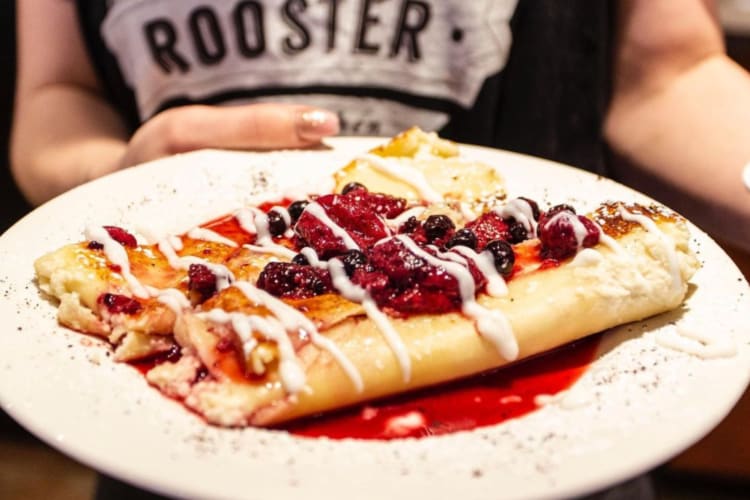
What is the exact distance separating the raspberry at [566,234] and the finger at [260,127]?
2.77 feet

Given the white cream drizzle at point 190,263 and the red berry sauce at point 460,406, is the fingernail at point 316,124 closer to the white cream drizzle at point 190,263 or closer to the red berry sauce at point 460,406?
the white cream drizzle at point 190,263

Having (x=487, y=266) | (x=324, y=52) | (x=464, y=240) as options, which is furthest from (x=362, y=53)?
(x=487, y=266)

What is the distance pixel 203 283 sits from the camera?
1581mm

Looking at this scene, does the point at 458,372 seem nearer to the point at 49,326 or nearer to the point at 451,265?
the point at 451,265

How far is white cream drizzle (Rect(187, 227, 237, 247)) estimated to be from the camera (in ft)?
6.13

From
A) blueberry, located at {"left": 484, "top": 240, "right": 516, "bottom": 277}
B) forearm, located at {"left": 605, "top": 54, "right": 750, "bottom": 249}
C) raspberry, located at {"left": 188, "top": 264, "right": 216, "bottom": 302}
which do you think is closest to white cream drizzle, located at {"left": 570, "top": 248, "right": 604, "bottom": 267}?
blueberry, located at {"left": 484, "top": 240, "right": 516, "bottom": 277}

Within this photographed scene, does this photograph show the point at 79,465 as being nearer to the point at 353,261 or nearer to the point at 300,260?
the point at 300,260

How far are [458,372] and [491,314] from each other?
126 mm

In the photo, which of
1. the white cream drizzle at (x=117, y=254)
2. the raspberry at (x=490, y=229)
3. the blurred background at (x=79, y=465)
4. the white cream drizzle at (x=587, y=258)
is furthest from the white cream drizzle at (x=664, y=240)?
the blurred background at (x=79, y=465)

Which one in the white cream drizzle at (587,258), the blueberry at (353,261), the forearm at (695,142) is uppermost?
the white cream drizzle at (587,258)

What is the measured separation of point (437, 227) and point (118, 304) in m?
0.70

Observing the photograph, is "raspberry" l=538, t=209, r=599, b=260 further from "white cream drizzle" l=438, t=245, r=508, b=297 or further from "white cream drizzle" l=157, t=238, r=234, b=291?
"white cream drizzle" l=157, t=238, r=234, b=291

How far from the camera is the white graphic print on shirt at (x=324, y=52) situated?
105 inches

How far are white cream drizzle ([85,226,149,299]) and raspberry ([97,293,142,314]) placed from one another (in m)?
0.04
